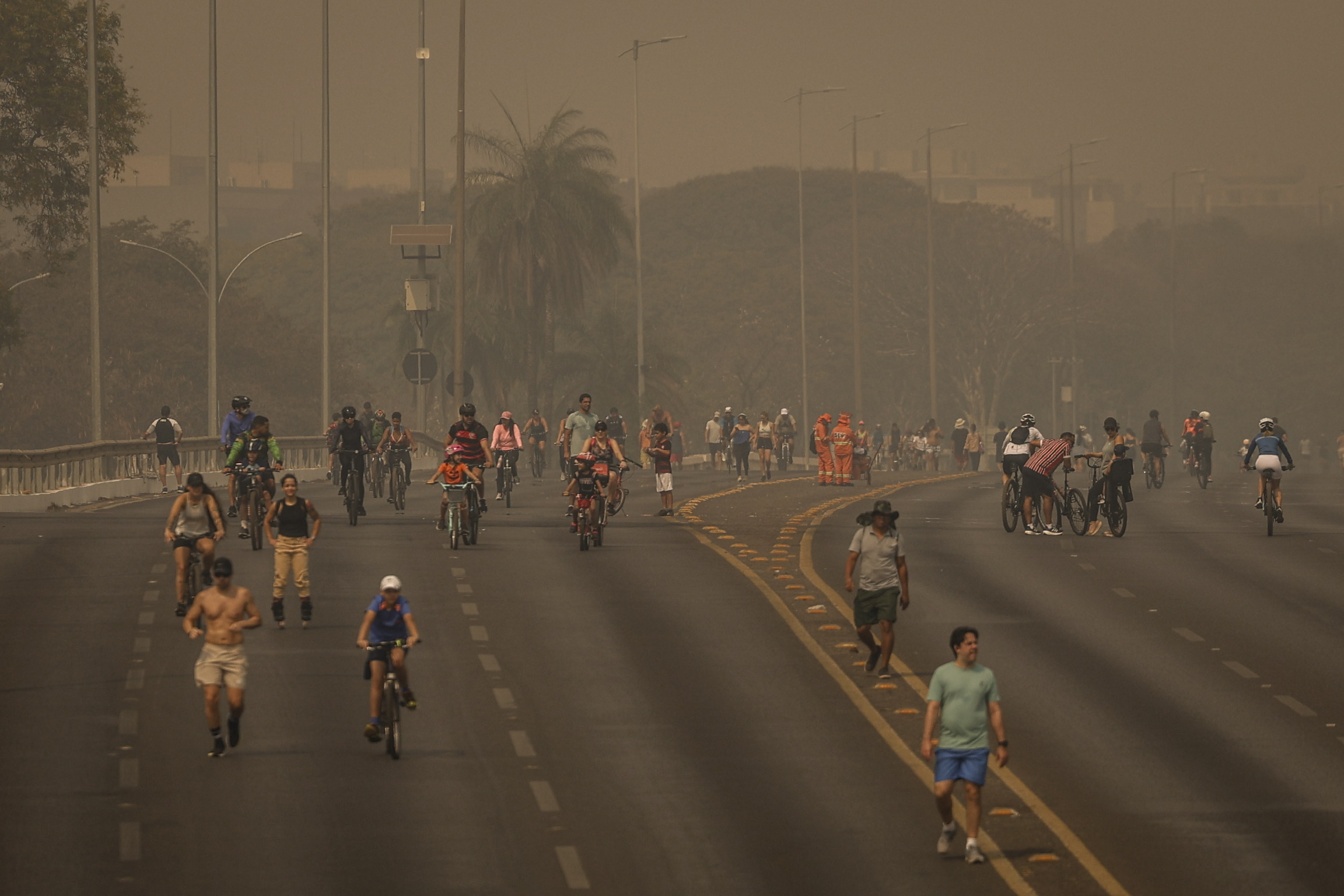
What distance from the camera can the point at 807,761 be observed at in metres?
18.4

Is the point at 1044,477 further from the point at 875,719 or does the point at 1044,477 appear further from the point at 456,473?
the point at 875,719

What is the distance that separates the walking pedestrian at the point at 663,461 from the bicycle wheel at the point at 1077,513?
20.9ft

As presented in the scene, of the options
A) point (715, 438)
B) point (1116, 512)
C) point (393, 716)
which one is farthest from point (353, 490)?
point (715, 438)

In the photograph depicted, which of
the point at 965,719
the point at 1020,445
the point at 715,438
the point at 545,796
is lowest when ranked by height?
the point at 545,796

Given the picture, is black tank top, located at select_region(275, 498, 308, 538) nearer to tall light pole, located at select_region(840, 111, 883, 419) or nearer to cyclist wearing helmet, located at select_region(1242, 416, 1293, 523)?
cyclist wearing helmet, located at select_region(1242, 416, 1293, 523)

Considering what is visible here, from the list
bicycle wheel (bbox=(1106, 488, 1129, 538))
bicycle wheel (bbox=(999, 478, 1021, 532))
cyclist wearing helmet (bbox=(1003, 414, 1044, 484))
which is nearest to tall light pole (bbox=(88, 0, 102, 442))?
bicycle wheel (bbox=(999, 478, 1021, 532))

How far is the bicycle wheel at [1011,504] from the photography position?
35.2 meters

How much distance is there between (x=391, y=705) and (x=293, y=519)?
204 inches

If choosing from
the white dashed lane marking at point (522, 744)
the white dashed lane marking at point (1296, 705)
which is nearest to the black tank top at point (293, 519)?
the white dashed lane marking at point (522, 744)

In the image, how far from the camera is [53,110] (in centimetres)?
6194

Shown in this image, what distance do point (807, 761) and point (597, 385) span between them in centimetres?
6262

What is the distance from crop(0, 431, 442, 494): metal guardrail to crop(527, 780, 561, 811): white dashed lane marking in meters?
22.5

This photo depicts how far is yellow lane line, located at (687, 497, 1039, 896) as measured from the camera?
49.5 feet

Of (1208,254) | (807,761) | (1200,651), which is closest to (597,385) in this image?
(1200,651)
